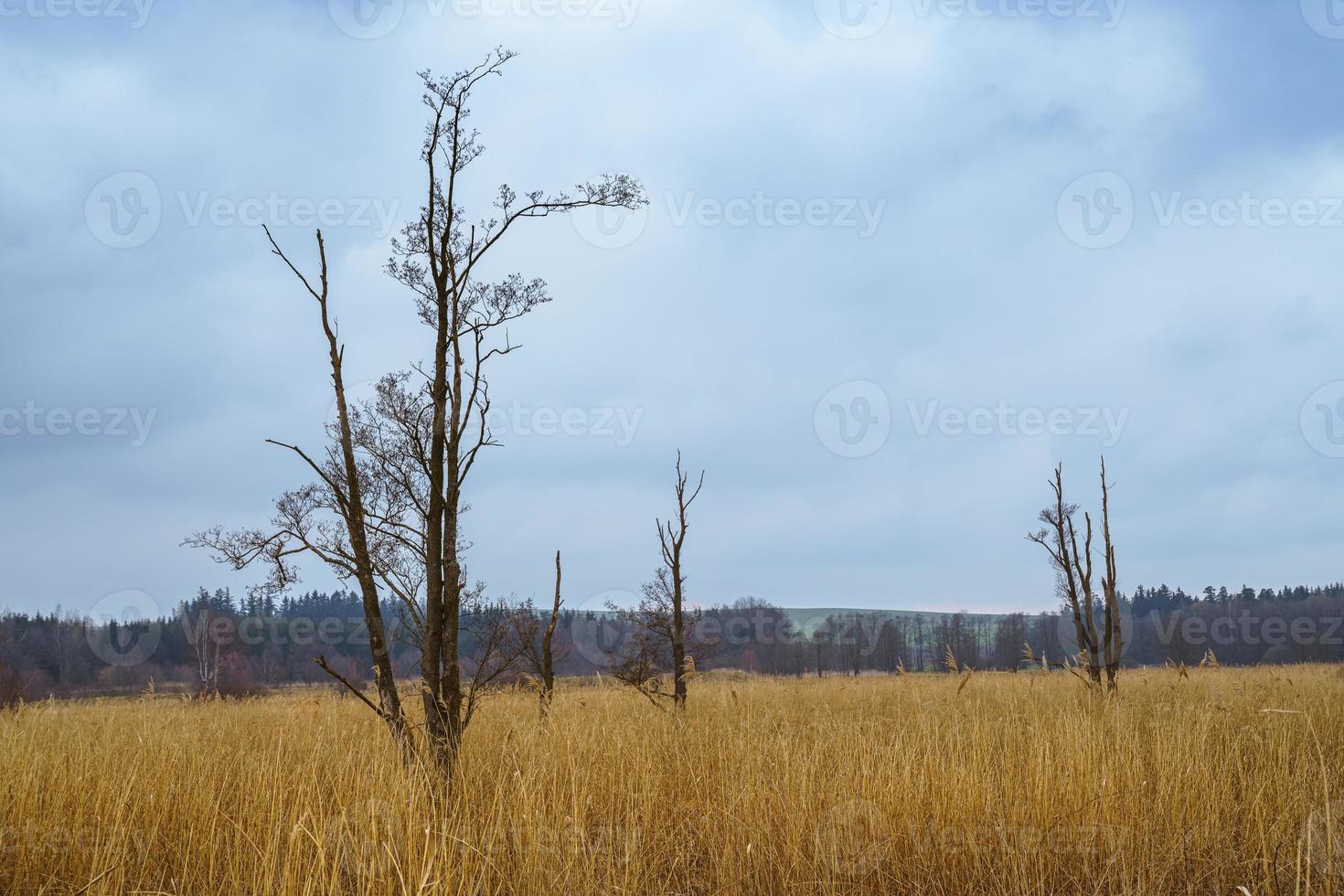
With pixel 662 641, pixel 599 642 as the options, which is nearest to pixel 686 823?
pixel 662 641

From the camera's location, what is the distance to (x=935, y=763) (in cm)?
513

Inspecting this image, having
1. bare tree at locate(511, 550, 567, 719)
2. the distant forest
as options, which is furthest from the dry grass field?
the distant forest

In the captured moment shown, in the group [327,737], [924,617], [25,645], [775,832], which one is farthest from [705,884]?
[924,617]

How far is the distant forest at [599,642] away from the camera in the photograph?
179 feet

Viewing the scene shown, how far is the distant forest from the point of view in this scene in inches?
2148

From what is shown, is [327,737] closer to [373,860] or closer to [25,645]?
[373,860]

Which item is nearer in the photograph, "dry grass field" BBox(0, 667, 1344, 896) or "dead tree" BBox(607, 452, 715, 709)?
"dry grass field" BBox(0, 667, 1344, 896)

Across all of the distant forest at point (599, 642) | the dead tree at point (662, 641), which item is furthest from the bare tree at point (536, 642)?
the distant forest at point (599, 642)

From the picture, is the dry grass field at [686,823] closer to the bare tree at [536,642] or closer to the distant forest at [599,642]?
the bare tree at [536,642]

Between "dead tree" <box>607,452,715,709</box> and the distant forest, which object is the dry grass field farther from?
the distant forest

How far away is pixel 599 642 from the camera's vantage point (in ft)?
144

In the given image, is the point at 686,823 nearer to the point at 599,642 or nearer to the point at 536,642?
the point at 536,642

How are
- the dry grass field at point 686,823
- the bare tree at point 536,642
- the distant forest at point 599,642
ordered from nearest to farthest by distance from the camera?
the dry grass field at point 686,823 → the bare tree at point 536,642 → the distant forest at point 599,642

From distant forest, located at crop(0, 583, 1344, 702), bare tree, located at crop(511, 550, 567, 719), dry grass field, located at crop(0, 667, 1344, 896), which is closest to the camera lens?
dry grass field, located at crop(0, 667, 1344, 896)
